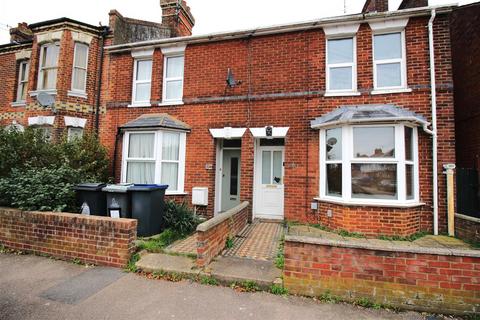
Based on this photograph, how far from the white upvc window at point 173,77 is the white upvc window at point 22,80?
728cm

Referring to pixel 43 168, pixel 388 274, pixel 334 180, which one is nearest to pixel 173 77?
pixel 43 168

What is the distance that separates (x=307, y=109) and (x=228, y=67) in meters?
2.89

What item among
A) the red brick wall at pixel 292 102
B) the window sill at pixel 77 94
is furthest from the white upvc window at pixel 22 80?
the red brick wall at pixel 292 102

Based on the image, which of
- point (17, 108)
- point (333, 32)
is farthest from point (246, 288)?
point (17, 108)

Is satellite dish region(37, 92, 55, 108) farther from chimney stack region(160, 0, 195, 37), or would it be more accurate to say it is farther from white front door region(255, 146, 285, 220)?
white front door region(255, 146, 285, 220)

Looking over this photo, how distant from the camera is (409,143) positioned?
625cm

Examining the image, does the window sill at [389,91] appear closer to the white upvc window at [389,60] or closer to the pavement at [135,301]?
the white upvc window at [389,60]

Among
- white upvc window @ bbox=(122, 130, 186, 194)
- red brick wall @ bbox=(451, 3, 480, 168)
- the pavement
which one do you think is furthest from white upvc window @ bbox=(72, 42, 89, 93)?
red brick wall @ bbox=(451, 3, 480, 168)

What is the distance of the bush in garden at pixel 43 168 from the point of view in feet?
16.7

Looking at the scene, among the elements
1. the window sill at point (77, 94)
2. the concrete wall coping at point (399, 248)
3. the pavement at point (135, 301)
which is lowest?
the pavement at point (135, 301)

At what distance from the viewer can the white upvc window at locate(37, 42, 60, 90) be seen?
9.80 m

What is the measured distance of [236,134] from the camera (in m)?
7.52

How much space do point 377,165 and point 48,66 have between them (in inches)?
494

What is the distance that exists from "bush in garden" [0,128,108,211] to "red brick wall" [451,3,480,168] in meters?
11.0
